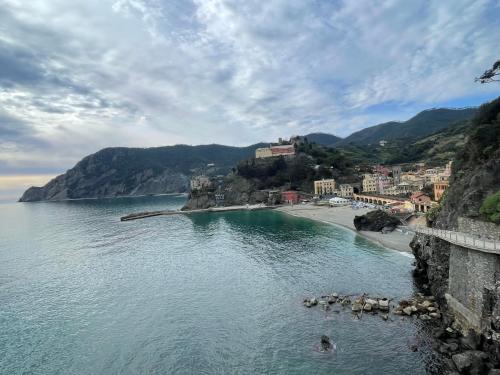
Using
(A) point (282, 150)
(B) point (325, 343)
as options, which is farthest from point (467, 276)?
(A) point (282, 150)

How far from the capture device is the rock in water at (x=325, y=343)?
23.5m

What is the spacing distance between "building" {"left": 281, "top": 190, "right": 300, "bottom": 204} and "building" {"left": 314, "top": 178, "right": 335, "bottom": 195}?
369 inches

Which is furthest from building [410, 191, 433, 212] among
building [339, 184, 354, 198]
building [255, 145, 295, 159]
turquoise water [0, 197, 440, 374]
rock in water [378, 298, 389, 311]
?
building [255, 145, 295, 159]

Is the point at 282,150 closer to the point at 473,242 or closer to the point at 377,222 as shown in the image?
the point at 377,222

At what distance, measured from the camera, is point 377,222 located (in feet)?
215

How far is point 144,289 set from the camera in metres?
38.1

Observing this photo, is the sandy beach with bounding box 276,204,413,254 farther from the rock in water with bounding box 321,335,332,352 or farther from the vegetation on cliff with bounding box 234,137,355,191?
the rock in water with bounding box 321,335,332,352

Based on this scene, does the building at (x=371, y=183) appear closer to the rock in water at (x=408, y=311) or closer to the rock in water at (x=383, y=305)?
the rock in water at (x=383, y=305)

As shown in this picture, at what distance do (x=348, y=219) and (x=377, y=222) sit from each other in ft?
45.3

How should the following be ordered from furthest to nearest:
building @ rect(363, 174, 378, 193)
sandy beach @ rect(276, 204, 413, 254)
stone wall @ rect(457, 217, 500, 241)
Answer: building @ rect(363, 174, 378, 193), sandy beach @ rect(276, 204, 413, 254), stone wall @ rect(457, 217, 500, 241)

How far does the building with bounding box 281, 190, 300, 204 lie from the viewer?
406 ft

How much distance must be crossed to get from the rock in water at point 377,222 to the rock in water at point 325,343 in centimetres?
4353

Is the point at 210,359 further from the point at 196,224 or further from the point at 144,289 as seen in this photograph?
the point at 196,224

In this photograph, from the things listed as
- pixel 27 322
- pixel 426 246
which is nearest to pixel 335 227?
pixel 426 246
